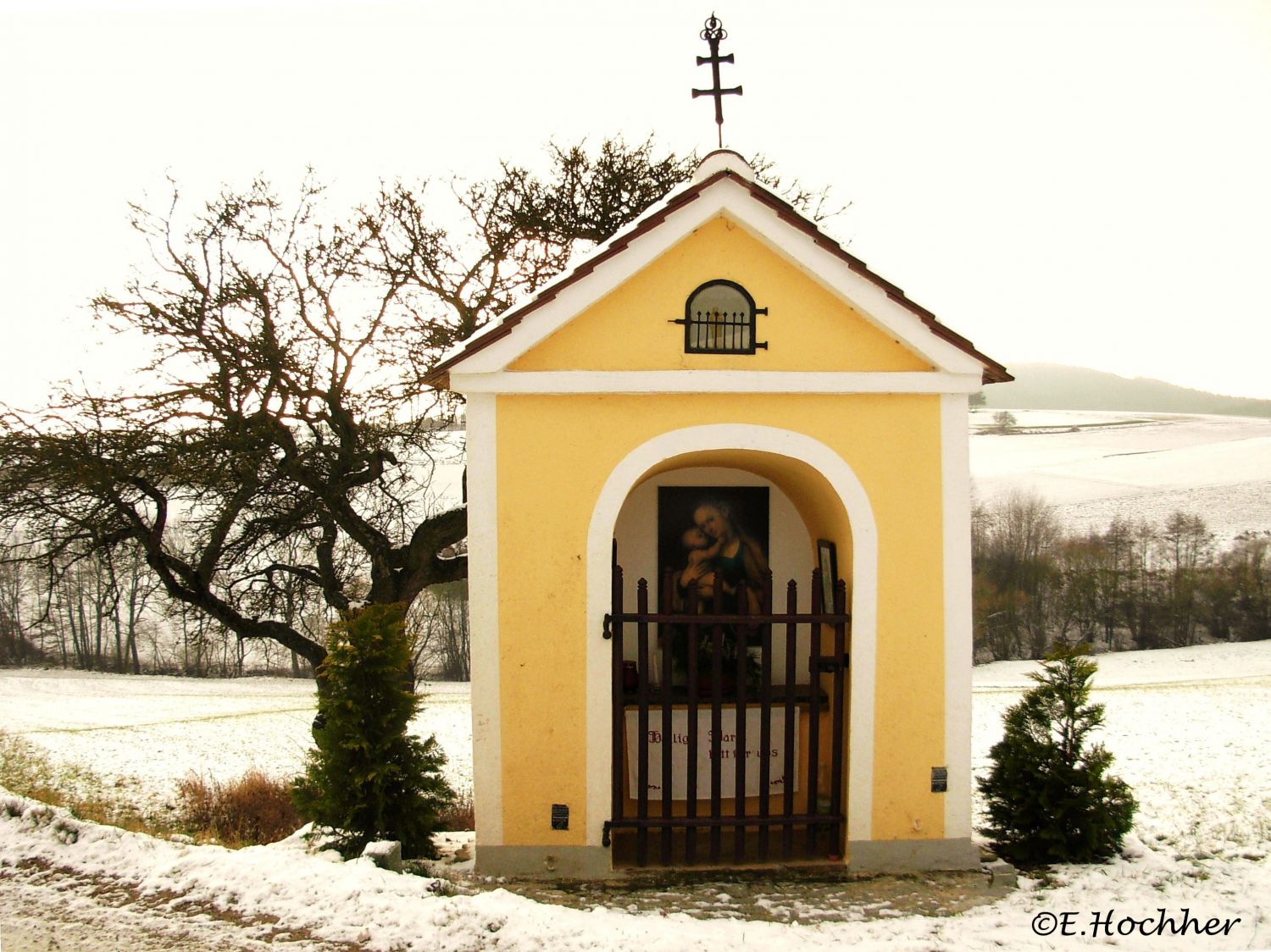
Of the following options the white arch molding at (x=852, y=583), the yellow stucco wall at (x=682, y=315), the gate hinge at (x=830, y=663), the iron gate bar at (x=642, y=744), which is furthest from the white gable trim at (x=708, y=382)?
the gate hinge at (x=830, y=663)

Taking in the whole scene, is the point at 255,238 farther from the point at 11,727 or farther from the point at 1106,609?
the point at 1106,609

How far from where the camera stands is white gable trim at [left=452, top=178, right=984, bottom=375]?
588 centimetres

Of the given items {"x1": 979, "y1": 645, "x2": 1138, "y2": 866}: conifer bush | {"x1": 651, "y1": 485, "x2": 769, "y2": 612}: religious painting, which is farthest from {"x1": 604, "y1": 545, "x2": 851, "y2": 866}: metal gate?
{"x1": 979, "y1": 645, "x2": 1138, "y2": 866}: conifer bush

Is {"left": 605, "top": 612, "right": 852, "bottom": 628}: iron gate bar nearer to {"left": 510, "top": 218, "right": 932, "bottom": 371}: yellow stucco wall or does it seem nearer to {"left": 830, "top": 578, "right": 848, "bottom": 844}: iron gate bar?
{"left": 830, "top": 578, "right": 848, "bottom": 844}: iron gate bar

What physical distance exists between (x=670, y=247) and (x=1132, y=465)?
3652 cm

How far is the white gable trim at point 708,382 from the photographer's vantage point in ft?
19.6

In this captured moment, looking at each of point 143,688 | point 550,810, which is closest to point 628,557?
Answer: point 550,810

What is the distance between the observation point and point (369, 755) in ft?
19.5

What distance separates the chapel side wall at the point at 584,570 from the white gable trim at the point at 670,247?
0.41 metres

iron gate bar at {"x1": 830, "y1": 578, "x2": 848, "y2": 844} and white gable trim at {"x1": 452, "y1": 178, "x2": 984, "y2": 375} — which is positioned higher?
white gable trim at {"x1": 452, "y1": 178, "x2": 984, "y2": 375}

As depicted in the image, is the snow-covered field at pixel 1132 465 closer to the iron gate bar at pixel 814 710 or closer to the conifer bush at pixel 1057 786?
the conifer bush at pixel 1057 786

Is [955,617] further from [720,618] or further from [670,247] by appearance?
[670,247]

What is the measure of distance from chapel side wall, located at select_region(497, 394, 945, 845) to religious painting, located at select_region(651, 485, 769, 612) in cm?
157

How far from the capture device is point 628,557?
303 inches
